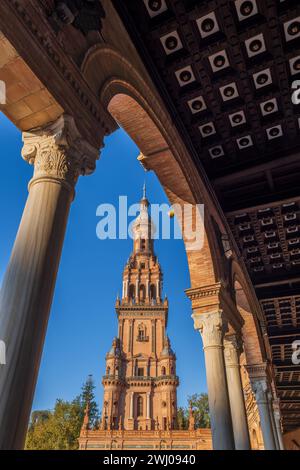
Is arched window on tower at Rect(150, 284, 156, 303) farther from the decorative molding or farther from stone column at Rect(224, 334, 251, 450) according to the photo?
stone column at Rect(224, 334, 251, 450)

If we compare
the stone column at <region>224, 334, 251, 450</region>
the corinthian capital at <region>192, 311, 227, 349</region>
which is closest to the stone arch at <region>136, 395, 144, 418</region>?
the stone column at <region>224, 334, 251, 450</region>

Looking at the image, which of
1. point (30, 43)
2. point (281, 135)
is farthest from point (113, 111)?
point (281, 135)

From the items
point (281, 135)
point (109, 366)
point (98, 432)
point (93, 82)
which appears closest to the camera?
point (93, 82)

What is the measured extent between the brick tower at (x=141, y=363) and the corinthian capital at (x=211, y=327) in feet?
126

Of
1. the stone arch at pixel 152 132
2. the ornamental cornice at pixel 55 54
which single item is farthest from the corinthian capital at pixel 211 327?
the ornamental cornice at pixel 55 54

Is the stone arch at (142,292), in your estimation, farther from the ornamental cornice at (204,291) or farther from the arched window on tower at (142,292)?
the ornamental cornice at (204,291)

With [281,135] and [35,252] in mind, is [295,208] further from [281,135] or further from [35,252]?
[35,252]

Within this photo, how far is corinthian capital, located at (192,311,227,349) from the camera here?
22.7 ft

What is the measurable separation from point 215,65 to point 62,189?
435 centimetres

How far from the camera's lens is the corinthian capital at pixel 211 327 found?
272 inches

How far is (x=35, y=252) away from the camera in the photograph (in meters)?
2.86

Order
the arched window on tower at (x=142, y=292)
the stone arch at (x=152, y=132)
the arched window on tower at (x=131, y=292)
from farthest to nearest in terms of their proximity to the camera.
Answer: the arched window on tower at (x=131, y=292) < the arched window on tower at (x=142, y=292) < the stone arch at (x=152, y=132)

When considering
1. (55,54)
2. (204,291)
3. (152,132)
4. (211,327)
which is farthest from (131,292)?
(55,54)

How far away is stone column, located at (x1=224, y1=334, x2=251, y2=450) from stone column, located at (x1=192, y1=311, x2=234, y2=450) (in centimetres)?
145
